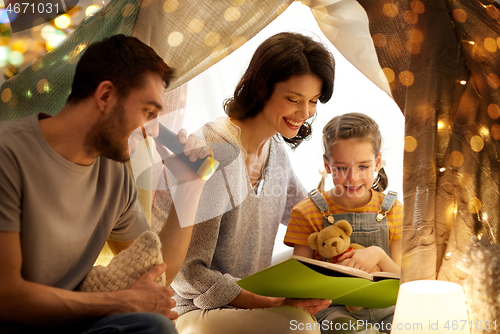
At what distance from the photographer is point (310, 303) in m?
1.06

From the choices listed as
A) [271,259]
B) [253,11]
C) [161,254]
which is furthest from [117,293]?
[253,11]

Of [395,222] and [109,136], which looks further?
[395,222]

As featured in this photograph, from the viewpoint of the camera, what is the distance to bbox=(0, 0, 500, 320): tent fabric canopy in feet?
3.22

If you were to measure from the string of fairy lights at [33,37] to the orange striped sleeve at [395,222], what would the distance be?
2.88ft

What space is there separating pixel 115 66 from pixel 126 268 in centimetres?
39

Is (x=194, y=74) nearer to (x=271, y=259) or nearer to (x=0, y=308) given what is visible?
(x=271, y=259)

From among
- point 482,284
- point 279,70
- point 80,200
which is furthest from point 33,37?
point 482,284

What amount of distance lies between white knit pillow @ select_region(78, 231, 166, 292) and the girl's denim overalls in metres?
0.41

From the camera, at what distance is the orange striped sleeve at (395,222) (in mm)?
1075

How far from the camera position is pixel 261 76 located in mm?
993

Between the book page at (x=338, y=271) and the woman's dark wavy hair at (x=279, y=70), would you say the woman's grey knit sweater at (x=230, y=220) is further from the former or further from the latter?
the book page at (x=338, y=271)

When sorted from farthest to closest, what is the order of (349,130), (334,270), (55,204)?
1. (349,130)
2. (334,270)
3. (55,204)

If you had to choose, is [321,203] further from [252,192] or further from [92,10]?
[92,10]

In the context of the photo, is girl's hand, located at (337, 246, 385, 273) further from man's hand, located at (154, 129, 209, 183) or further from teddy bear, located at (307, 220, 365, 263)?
man's hand, located at (154, 129, 209, 183)
